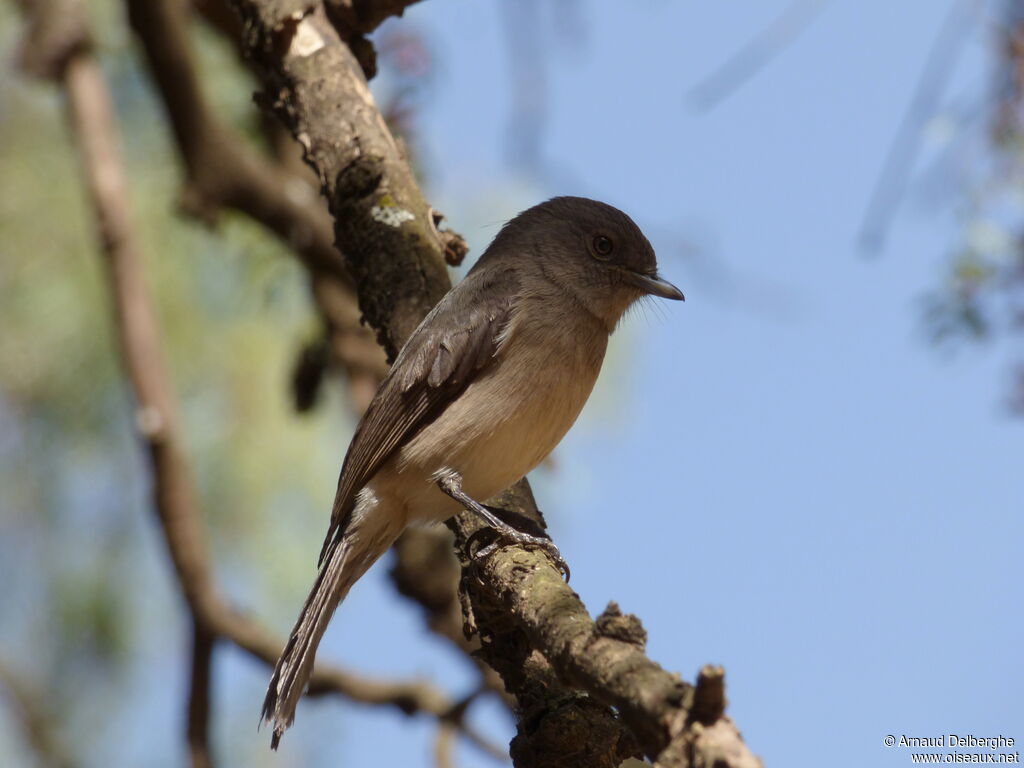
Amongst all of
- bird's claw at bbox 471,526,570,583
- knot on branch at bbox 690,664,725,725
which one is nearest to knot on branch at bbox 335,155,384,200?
bird's claw at bbox 471,526,570,583

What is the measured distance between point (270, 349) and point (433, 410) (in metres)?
3.55

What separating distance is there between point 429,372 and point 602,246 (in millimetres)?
1096

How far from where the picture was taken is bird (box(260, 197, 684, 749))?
406 cm

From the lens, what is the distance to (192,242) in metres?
7.97

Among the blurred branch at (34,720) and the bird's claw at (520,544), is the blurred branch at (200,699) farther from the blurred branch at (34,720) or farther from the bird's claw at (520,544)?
the bird's claw at (520,544)

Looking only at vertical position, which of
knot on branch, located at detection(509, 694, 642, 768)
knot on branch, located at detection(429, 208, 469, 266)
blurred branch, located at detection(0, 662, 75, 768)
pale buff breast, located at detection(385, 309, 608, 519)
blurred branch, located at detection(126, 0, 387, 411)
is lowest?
knot on branch, located at detection(509, 694, 642, 768)

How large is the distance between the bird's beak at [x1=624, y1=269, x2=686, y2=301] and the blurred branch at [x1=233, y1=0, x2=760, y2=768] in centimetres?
84

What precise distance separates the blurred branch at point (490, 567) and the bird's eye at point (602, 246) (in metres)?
0.75

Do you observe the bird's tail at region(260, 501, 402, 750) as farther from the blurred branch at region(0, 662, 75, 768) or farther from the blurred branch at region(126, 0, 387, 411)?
the blurred branch at region(0, 662, 75, 768)

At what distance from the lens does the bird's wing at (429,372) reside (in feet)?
13.6

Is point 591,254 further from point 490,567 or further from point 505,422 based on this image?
point 490,567

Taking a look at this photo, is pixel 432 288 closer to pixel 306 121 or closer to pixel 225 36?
pixel 306 121

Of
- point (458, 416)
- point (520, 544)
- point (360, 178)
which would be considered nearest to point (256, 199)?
point (360, 178)

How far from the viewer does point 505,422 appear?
4059mm
